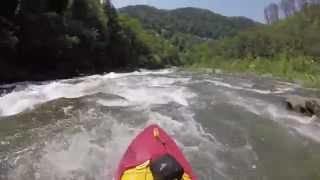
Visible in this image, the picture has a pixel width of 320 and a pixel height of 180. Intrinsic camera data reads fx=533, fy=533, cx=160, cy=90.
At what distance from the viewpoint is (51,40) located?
29.2m

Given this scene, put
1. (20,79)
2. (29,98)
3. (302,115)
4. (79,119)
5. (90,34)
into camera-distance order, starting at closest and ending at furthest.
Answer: (79,119), (302,115), (29,98), (20,79), (90,34)

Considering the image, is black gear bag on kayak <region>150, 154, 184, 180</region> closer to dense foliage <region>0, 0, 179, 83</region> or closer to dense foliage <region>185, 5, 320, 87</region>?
dense foliage <region>0, 0, 179, 83</region>

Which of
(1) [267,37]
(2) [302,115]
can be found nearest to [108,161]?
(2) [302,115]

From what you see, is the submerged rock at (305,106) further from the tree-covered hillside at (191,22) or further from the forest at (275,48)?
the tree-covered hillside at (191,22)

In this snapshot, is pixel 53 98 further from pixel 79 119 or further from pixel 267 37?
pixel 267 37

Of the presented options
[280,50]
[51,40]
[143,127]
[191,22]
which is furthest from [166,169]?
[191,22]

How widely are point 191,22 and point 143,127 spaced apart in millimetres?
176484

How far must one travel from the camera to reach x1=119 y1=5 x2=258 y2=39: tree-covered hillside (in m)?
169

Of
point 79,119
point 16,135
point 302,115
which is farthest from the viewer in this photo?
point 302,115

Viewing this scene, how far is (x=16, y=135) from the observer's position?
9398 mm

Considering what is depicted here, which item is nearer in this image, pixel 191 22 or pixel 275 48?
pixel 275 48

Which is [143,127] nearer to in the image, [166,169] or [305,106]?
[305,106]

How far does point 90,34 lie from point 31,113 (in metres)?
26.4

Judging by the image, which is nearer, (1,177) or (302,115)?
(1,177)
